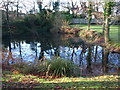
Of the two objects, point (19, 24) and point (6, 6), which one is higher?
point (6, 6)

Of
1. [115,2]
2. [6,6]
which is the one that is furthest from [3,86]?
[6,6]

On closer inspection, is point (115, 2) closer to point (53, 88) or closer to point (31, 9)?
point (53, 88)

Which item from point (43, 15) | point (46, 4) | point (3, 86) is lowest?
point (3, 86)

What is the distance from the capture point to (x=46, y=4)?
25.3m

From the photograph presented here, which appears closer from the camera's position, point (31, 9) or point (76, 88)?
point (76, 88)

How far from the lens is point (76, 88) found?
3488mm

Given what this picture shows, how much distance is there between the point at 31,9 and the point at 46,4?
12.8 feet

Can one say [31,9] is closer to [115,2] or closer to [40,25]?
[40,25]

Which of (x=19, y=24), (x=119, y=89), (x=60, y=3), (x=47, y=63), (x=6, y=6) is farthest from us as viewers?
(x=60, y=3)

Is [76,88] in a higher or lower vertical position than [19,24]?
lower

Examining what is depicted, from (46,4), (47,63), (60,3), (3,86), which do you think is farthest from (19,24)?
(3,86)

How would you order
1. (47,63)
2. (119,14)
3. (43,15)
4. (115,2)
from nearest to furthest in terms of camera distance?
(47,63) → (115,2) → (119,14) → (43,15)

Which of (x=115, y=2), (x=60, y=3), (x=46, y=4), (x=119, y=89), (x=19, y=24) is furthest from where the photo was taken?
(x=60, y=3)

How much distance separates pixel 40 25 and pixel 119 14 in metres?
11.5
